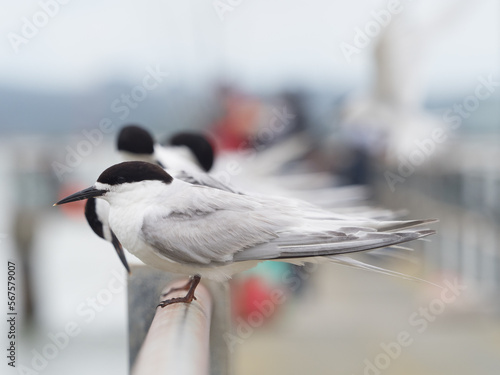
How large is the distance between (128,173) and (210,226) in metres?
0.11

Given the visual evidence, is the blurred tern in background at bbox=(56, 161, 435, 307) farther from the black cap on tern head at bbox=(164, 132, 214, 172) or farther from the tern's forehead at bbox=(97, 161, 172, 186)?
the black cap on tern head at bbox=(164, 132, 214, 172)

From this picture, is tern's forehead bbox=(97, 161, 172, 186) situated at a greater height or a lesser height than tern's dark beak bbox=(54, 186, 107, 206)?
greater

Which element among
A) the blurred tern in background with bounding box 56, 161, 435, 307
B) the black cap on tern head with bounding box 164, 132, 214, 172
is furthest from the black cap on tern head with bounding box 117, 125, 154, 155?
the black cap on tern head with bounding box 164, 132, 214, 172

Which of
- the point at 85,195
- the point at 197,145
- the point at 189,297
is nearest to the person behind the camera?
the point at 85,195

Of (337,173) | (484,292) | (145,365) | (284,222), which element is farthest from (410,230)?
(337,173)

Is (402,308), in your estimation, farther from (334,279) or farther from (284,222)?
(284,222)

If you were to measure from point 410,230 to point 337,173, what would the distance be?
4658 millimetres

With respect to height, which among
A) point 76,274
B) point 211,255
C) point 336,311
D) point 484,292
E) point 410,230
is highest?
point 410,230

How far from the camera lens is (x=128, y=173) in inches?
31.0

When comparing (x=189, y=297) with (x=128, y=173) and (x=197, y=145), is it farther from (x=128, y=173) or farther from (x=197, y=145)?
(x=197, y=145)

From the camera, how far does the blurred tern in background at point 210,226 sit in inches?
30.5

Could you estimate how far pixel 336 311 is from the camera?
5.00 metres

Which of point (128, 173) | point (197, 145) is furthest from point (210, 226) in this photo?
point (197, 145)

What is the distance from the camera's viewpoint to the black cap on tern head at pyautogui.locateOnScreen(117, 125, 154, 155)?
101cm
